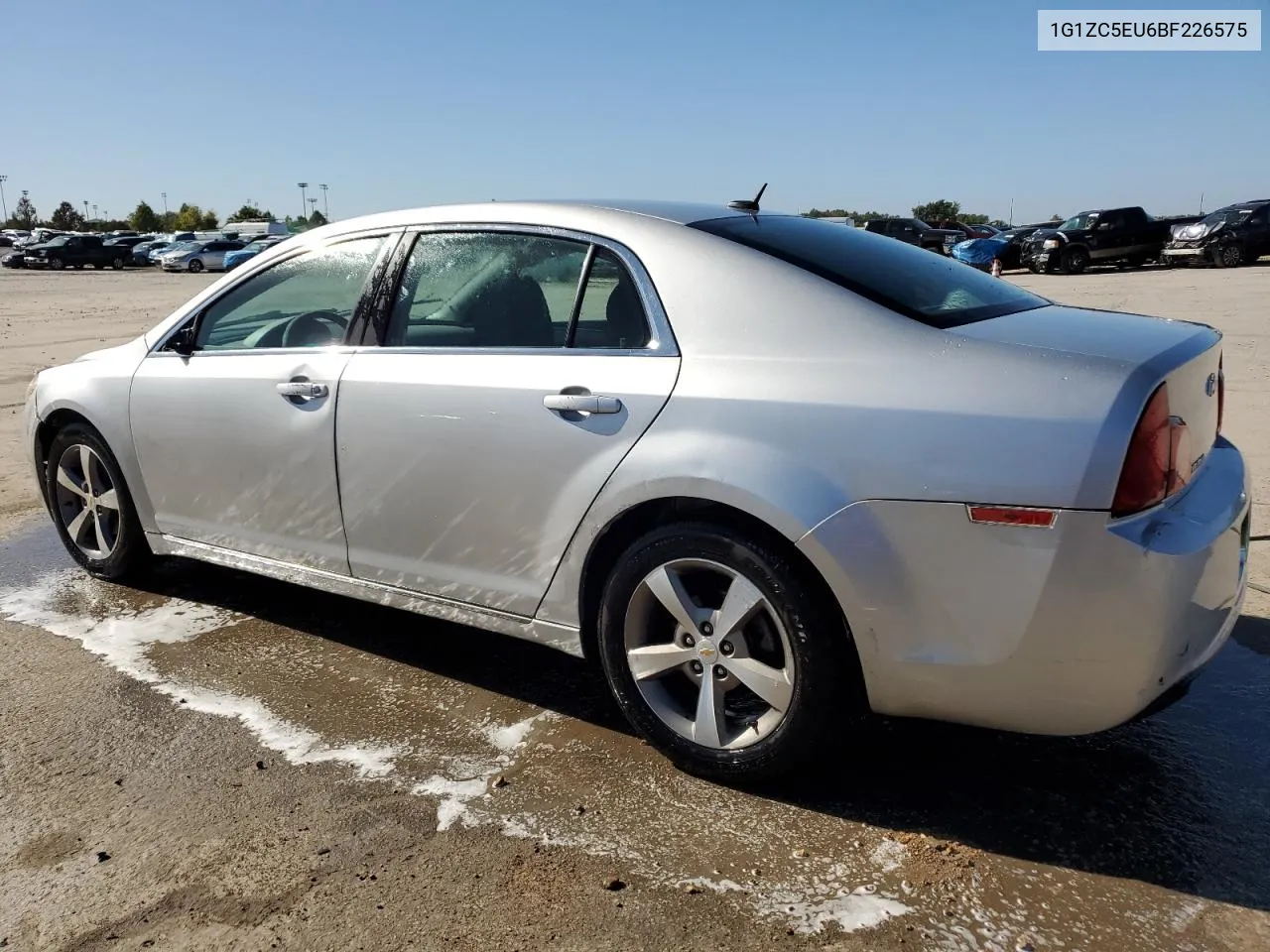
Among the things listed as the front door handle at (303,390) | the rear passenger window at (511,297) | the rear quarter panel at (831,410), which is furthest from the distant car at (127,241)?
the rear quarter panel at (831,410)

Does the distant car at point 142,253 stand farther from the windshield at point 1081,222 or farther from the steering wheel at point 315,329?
the steering wheel at point 315,329

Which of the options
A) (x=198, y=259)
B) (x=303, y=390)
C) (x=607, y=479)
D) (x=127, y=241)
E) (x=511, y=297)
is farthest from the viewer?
(x=127, y=241)

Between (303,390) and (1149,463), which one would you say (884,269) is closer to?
(1149,463)

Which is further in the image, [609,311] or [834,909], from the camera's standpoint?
[609,311]

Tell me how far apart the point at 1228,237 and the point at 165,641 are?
28.7 m

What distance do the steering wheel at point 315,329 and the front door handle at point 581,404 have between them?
1053mm

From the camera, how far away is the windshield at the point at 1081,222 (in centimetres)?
2820

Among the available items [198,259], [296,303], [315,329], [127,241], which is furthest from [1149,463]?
[127,241]

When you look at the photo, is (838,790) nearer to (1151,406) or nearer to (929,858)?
(929,858)

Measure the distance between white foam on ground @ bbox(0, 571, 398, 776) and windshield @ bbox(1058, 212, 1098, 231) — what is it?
2819cm

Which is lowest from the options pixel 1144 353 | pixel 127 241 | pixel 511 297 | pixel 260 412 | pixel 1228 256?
pixel 1228 256

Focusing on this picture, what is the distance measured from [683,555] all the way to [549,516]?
0.47m

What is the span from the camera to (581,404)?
303cm

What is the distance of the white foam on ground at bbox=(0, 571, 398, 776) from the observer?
327 centimetres
